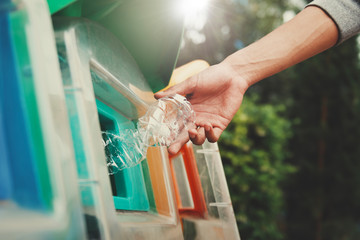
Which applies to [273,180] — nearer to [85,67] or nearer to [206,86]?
[206,86]

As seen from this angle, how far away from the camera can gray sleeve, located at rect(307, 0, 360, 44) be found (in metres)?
1.63

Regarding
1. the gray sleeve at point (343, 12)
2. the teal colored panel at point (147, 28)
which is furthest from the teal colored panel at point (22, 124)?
the gray sleeve at point (343, 12)

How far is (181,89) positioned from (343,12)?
36.6 inches

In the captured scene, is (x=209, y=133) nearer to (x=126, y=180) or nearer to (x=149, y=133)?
(x=149, y=133)

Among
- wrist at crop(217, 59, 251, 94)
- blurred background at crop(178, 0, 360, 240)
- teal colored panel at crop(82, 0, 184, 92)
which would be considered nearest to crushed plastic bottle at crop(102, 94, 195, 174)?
teal colored panel at crop(82, 0, 184, 92)

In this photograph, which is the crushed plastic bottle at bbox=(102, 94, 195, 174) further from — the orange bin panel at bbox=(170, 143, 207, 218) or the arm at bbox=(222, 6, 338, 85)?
the arm at bbox=(222, 6, 338, 85)

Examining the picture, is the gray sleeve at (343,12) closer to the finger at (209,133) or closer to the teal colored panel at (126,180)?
the finger at (209,133)

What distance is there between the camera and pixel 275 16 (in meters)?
11.4

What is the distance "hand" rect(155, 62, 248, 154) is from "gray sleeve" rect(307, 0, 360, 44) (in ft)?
1.80

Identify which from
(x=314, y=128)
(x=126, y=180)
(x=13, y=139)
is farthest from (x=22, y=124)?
(x=314, y=128)

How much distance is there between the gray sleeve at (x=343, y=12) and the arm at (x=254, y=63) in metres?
0.03

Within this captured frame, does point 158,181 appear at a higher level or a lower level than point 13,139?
lower

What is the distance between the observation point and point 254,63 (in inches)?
67.5

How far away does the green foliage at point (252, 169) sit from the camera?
5117mm
